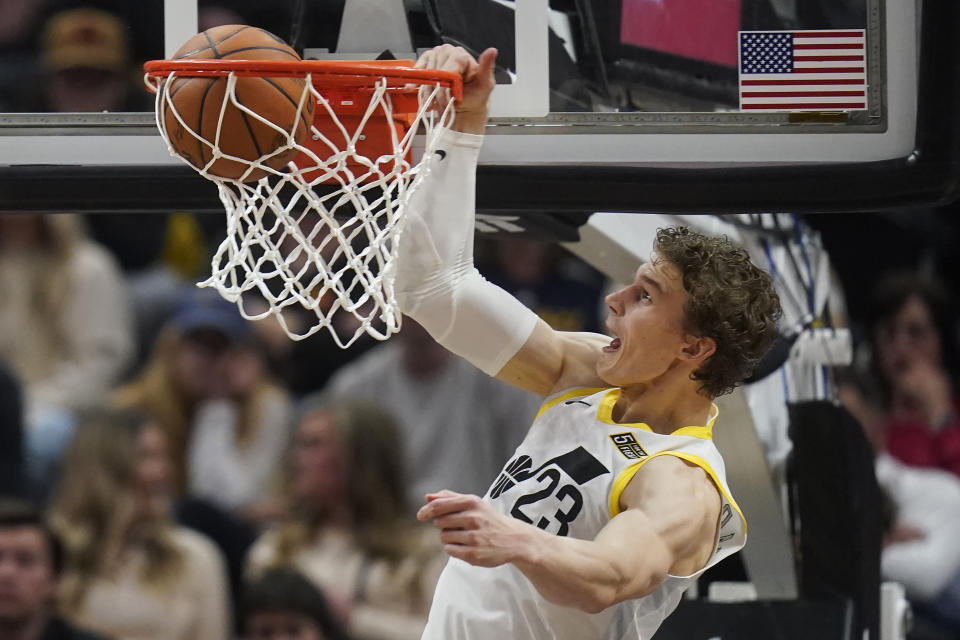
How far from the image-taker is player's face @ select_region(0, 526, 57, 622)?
14.9 ft

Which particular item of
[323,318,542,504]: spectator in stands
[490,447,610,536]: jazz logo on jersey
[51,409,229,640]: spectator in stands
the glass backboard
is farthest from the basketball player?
[323,318,542,504]: spectator in stands

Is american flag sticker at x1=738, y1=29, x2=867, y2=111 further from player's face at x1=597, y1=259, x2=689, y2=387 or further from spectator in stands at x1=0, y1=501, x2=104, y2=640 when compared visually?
spectator in stands at x1=0, y1=501, x2=104, y2=640

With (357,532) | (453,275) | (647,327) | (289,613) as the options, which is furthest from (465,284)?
(357,532)

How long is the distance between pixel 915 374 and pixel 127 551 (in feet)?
11.0

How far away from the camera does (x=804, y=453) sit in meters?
4.06

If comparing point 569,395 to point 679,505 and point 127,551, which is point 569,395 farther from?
point 127,551

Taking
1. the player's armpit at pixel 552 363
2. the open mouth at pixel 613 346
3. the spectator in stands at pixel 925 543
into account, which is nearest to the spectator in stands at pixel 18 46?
the player's armpit at pixel 552 363

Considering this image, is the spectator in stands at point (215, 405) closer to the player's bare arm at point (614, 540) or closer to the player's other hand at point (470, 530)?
the player's bare arm at point (614, 540)

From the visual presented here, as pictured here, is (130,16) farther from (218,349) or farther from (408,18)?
(218,349)

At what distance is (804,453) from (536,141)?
1.41 meters

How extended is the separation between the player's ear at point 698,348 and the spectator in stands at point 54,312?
10.5ft

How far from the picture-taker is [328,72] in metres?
2.82

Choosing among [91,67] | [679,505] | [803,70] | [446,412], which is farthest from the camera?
[446,412]

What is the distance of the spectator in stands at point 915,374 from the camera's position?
6.18 m
